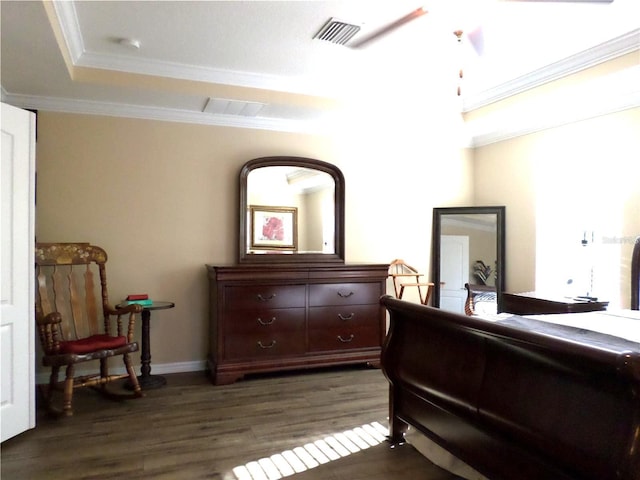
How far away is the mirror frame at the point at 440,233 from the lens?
4980 mm

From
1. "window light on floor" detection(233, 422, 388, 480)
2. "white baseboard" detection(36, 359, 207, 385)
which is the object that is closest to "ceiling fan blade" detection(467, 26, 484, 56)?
"window light on floor" detection(233, 422, 388, 480)

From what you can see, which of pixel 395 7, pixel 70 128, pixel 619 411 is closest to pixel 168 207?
pixel 70 128

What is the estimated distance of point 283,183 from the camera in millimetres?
4566

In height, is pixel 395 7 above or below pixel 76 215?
above

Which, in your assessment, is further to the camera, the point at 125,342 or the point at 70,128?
the point at 70,128

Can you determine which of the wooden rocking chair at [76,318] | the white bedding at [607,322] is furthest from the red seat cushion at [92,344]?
the white bedding at [607,322]

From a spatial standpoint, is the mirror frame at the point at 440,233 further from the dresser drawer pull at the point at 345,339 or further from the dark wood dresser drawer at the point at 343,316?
the dresser drawer pull at the point at 345,339

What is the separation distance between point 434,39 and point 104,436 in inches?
135

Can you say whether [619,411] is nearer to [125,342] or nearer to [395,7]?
[395,7]

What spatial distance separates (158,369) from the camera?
4195 mm

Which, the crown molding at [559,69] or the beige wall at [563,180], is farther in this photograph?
the beige wall at [563,180]

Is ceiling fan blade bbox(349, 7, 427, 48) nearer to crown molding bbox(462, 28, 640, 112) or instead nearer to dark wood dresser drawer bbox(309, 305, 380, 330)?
crown molding bbox(462, 28, 640, 112)

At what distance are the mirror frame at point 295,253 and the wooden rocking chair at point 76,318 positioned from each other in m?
1.17

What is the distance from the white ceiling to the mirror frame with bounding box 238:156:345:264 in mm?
407
